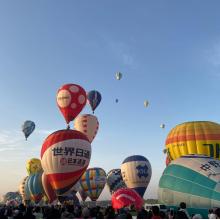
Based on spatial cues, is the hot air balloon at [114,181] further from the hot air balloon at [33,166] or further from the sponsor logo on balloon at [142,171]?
the hot air balloon at [33,166]

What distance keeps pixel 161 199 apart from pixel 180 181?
1.74m

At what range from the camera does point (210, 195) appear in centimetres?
1502

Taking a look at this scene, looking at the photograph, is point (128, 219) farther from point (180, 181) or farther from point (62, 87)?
point (62, 87)

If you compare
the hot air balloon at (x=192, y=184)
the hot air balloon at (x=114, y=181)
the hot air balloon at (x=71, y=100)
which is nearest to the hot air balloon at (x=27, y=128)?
the hot air balloon at (x=114, y=181)

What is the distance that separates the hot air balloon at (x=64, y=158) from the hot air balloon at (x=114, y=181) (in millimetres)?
26718

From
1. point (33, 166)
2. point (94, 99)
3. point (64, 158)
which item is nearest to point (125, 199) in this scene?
point (64, 158)

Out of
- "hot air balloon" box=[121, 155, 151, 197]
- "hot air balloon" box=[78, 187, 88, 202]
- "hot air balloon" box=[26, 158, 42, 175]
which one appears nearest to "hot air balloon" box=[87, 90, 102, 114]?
"hot air balloon" box=[121, 155, 151, 197]

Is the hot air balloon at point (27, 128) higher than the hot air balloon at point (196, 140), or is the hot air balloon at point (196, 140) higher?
the hot air balloon at point (27, 128)

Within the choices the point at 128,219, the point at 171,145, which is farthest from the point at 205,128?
the point at 128,219

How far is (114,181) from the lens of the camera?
5588 centimetres

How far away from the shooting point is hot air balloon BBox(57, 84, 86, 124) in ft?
113

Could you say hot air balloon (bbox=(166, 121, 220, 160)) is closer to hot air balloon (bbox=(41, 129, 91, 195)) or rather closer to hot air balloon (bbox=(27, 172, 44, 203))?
hot air balloon (bbox=(41, 129, 91, 195))

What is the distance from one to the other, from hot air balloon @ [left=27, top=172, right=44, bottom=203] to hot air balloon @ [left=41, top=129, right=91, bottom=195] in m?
17.5

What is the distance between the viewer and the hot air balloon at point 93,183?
48625 mm
